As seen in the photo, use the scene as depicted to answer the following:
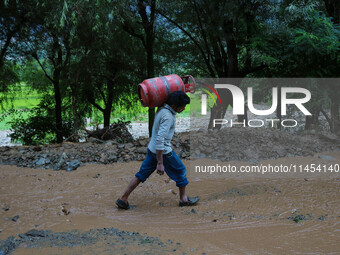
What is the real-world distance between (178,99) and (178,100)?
1cm

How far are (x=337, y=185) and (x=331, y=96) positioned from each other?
555 cm

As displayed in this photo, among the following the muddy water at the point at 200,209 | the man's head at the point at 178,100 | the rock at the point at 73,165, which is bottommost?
the muddy water at the point at 200,209

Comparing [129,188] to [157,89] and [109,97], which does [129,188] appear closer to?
[157,89]

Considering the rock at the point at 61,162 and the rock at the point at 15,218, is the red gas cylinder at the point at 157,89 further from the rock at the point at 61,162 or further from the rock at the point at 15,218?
the rock at the point at 61,162

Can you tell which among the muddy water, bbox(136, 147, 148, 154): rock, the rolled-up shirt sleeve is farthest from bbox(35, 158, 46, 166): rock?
the rolled-up shirt sleeve

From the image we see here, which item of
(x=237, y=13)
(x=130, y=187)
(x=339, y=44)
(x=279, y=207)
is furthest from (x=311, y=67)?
(x=130, y=187)

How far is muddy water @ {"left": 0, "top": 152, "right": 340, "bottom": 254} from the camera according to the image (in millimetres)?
3340

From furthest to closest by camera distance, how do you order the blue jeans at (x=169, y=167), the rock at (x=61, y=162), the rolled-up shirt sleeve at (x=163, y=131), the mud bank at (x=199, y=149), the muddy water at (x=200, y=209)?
the mud bank at (x=199, y=149) → the rock at (x=61, y=162) → the blue jeans at (x=169, y=167) → the rolled-up shirt sleeve at (x=163, y=131) → the muddy water at (x=200, y=209)

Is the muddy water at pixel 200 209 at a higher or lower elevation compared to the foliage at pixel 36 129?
lower

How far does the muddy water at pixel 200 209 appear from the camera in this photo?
11.0 ft

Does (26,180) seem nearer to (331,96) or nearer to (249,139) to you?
(249,139)

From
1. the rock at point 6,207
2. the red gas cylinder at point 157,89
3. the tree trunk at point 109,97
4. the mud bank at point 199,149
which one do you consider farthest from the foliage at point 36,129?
the red gas cylinder at point 157,89

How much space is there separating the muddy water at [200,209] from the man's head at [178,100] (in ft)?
4.36

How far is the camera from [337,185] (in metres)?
5.33
